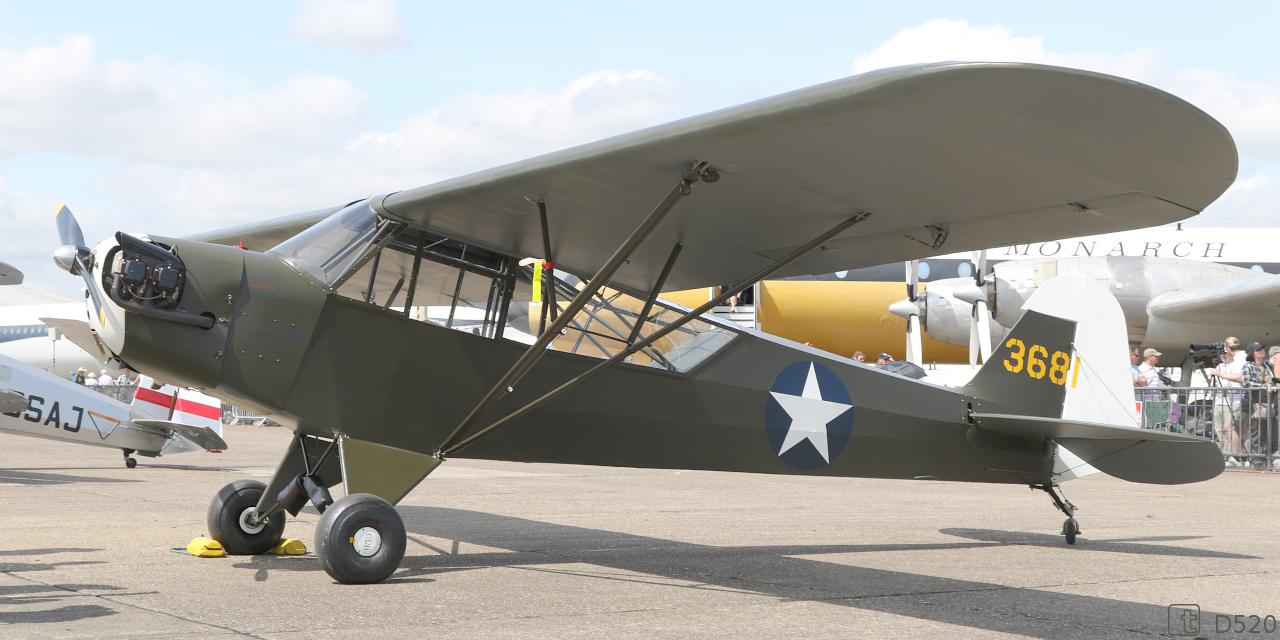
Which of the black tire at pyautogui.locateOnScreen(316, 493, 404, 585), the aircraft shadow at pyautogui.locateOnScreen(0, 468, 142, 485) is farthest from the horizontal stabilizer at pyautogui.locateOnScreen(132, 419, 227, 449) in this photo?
the black tire at pyautogui.locateOnScreen(316, 493, 404, 585)

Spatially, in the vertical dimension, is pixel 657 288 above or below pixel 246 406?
above

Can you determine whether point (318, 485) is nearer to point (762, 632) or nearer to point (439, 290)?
point (439, 290)

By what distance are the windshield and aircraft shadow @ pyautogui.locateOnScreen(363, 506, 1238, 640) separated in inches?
68.1

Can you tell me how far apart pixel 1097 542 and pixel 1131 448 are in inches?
44.3

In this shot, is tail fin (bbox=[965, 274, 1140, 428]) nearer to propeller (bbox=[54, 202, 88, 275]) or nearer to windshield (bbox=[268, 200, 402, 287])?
windshield (bbox=[268, 200, 402, 287])

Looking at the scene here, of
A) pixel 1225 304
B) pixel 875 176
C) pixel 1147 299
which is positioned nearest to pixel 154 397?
pixel 875 176

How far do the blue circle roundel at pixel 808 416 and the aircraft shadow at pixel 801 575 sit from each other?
0.71 metres

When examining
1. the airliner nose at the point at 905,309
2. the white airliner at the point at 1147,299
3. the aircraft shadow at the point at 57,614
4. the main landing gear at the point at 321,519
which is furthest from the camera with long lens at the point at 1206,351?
the aircraft shadow at the point at 57,614

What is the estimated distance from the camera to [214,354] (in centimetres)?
531

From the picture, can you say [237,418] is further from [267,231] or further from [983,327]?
[267,231]

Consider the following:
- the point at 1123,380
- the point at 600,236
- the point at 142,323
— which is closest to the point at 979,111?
the point at 600,236

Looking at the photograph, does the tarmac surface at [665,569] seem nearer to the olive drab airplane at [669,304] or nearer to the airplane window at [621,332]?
the olive drab airplane at [669,304]

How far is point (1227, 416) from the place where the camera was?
16156 millimetres

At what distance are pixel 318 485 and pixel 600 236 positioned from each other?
86.2 inches
